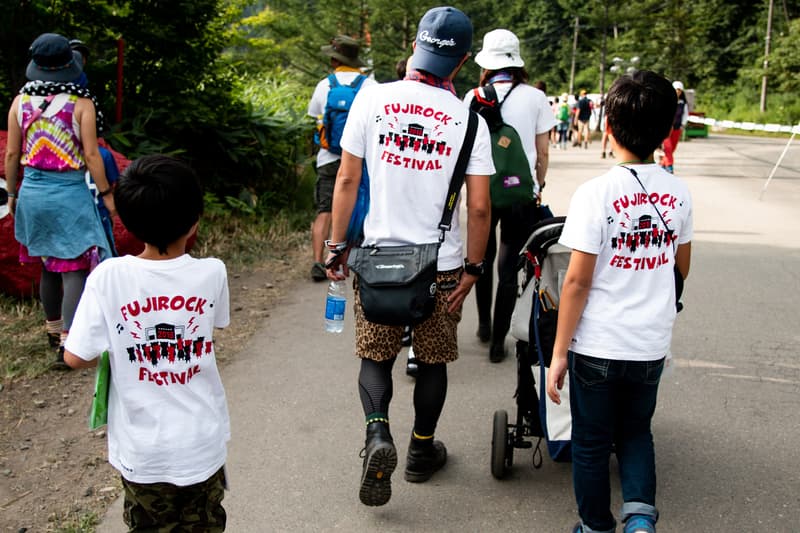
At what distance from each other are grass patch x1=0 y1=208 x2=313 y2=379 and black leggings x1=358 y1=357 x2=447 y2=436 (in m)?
2.55

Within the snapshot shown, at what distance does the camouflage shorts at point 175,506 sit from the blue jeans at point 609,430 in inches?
50.7

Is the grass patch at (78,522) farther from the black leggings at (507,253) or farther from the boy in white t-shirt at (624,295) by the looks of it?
the black leggings at (507,253)

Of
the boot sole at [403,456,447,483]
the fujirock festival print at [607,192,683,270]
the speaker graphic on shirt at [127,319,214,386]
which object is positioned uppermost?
the fujirock festival print at [607,192,683,270]

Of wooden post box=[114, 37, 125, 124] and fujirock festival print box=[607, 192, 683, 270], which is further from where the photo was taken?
wooden post box=[114, 37, 125, 124]

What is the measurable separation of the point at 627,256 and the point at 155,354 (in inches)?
64.1

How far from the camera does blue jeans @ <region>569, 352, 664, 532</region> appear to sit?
2.90 meters

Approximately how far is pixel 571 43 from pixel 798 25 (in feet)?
121

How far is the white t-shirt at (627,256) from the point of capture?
283cm

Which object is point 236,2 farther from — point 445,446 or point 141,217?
point 141,217

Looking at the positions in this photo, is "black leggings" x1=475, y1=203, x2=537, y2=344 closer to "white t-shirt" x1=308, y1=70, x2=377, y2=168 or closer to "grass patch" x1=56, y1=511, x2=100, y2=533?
"white t-shirt" x1=308, y1=70, x2=377, y2=168

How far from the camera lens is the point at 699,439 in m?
4.37

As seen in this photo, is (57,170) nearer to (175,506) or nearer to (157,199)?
(157,199)

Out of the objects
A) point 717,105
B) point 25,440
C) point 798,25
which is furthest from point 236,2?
point 717,105

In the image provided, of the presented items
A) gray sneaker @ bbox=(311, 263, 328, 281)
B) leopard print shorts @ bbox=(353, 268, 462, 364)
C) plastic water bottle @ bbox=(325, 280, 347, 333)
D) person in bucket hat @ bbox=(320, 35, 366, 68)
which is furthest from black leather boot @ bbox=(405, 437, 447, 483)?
person in bucket hat @ bbox=(320, 35, 366, 68)
